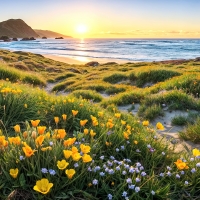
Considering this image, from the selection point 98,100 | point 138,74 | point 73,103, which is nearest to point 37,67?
point 138,74

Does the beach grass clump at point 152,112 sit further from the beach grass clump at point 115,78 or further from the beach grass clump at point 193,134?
the beach grass clump at point 115,78

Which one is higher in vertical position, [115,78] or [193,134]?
[193,134]

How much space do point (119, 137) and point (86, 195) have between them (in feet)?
4.04

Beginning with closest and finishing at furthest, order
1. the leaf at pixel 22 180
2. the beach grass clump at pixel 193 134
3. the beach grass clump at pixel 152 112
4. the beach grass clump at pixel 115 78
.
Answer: the leaf at pixel 22 180
the beach grass clump at pixel 193 134
the beach grass clump at pixel 152 112
the beach grass clump at pixel 115 78

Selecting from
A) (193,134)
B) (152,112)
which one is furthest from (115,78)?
(193,134)

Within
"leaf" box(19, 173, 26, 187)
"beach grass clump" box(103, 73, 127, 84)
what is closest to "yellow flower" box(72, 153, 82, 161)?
"leaf" box(19, 173, 26, 187)

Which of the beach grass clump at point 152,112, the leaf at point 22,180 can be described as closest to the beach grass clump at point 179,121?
the beach grass clump at point 152,112

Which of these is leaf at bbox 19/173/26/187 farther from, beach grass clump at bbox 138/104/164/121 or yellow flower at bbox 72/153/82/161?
beach grass clump at bbox 138/104/164/121

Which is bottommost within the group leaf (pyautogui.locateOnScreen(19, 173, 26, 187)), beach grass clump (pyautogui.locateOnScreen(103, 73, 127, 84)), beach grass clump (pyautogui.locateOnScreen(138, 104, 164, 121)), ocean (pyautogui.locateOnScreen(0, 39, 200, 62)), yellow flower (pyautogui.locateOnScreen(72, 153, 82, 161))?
ocean (pyautogui.locateOnScreen(0, 39, 200, 62))

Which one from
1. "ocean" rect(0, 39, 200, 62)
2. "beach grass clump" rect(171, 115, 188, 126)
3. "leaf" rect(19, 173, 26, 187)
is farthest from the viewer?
"ocean" rect(0, 39, 200, 62)

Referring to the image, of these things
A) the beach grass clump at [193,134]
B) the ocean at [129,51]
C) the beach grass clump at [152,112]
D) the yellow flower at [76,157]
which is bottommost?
the ocean at [129,51]

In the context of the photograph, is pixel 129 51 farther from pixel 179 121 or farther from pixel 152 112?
pixel 179 121

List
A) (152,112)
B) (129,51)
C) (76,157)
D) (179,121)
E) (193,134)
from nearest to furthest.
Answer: (76,157)
(193,134)
(179,121)
(152,112)
(129,51)

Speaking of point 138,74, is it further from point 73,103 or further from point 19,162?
point 19,162
